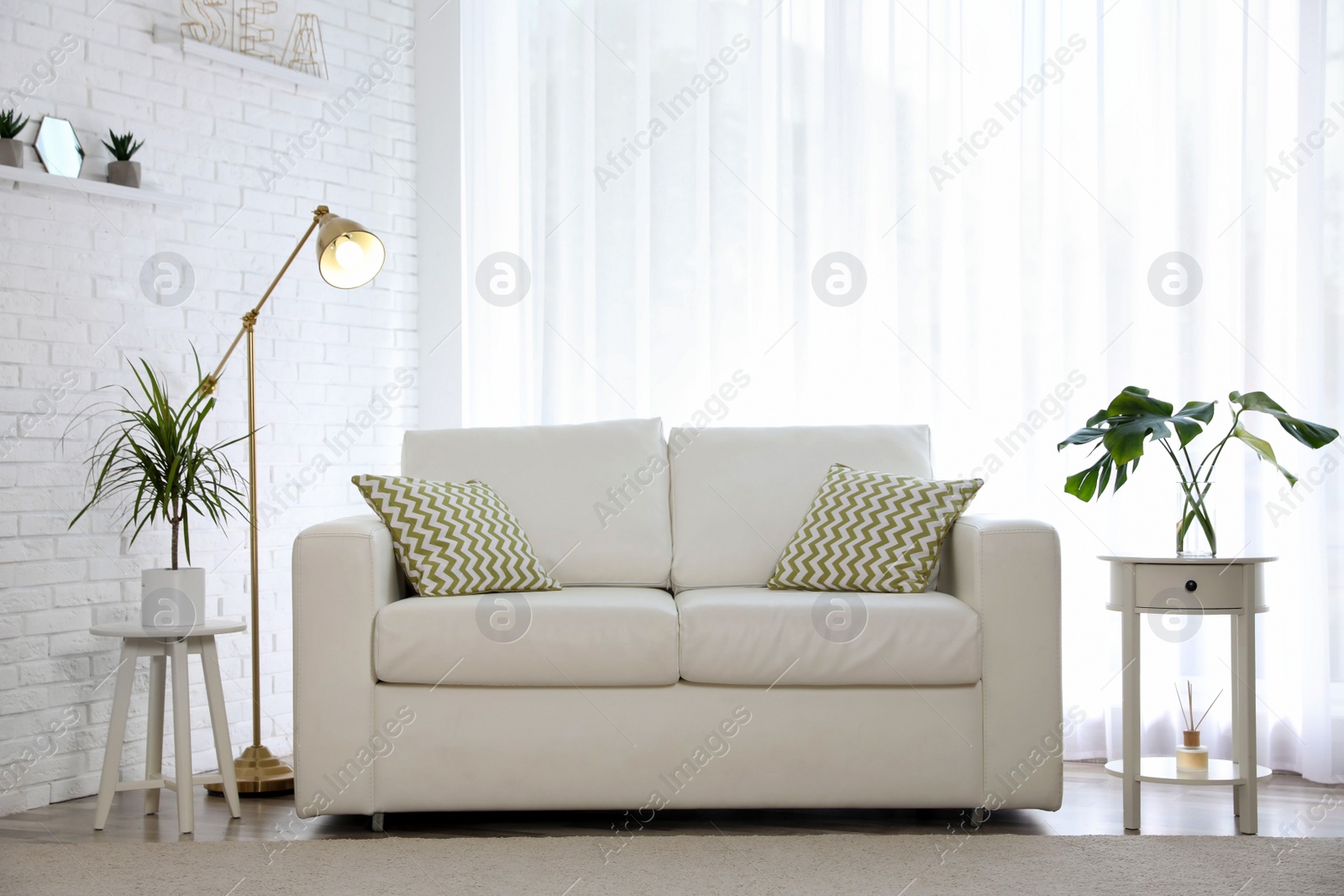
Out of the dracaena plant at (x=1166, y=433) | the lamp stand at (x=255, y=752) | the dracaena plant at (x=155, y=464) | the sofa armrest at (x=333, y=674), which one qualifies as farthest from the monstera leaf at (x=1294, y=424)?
the dracaena plant at (x=155, y=464)

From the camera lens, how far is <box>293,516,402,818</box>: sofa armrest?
A: 2734mm

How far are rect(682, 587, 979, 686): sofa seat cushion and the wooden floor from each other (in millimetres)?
357

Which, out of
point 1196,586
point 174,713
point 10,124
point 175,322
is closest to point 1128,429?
point 1196,586

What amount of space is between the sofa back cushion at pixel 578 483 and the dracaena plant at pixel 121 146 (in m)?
1.09

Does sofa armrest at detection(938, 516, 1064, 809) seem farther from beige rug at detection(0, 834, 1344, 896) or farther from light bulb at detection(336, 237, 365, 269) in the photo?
light bulb at detection(336, 237, 365, 269)

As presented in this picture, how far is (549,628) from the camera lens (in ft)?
9.04

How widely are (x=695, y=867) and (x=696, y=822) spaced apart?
14.9 inches

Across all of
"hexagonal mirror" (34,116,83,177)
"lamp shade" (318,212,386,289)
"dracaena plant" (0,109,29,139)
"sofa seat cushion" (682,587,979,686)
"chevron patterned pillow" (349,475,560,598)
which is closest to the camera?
"sofa seat cushion" (682,587,979,686)

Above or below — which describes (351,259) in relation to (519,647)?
above

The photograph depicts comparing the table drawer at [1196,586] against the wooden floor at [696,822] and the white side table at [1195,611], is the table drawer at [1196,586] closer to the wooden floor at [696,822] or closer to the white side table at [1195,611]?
the white side table at [1195,611]

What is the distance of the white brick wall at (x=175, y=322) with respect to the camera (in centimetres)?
314

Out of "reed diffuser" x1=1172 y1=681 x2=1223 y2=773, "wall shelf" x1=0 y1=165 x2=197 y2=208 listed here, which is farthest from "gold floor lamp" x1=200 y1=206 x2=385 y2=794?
"reed diffuser" x1=1172 y1=681 x2=1223 y2=773

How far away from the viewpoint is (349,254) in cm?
339

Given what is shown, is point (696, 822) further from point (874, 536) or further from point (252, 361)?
point (252, 361)
